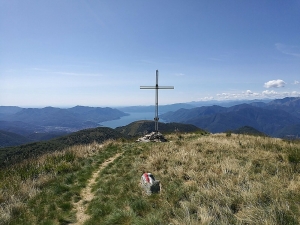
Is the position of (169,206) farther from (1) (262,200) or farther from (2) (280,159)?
(2) (280,159)

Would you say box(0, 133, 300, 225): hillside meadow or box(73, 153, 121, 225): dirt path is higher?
box(0, 133, 300, 225): hillside meadow

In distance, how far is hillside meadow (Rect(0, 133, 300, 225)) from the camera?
5570 mm

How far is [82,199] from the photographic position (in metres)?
9.23

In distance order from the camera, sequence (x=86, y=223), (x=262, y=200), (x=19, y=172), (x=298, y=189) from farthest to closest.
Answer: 1. (x=19, y=172)
2. (x=86, y=223)
3. (x=298, y=189)
4. (x=262, y=200)

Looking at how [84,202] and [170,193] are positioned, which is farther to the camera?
[84,202]

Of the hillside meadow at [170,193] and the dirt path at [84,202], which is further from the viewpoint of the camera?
the dirt path at [84,202]

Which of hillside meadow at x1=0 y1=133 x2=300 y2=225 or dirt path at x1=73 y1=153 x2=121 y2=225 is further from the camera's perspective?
dirt path at x1=73 y1=153 x2=121 y2=225

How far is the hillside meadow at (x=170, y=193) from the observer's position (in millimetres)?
5570

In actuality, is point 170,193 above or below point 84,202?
above

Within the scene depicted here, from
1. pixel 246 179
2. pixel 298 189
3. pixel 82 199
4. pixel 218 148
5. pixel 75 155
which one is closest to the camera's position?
pixel 298 189

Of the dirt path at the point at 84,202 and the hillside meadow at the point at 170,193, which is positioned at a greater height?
the hillside meadow at the point at 170,193

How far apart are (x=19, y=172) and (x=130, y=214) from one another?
9603 millimetres

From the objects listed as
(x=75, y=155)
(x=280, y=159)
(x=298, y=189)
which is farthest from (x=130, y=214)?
(x=75, y=155)

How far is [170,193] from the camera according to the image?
775 centimetres
